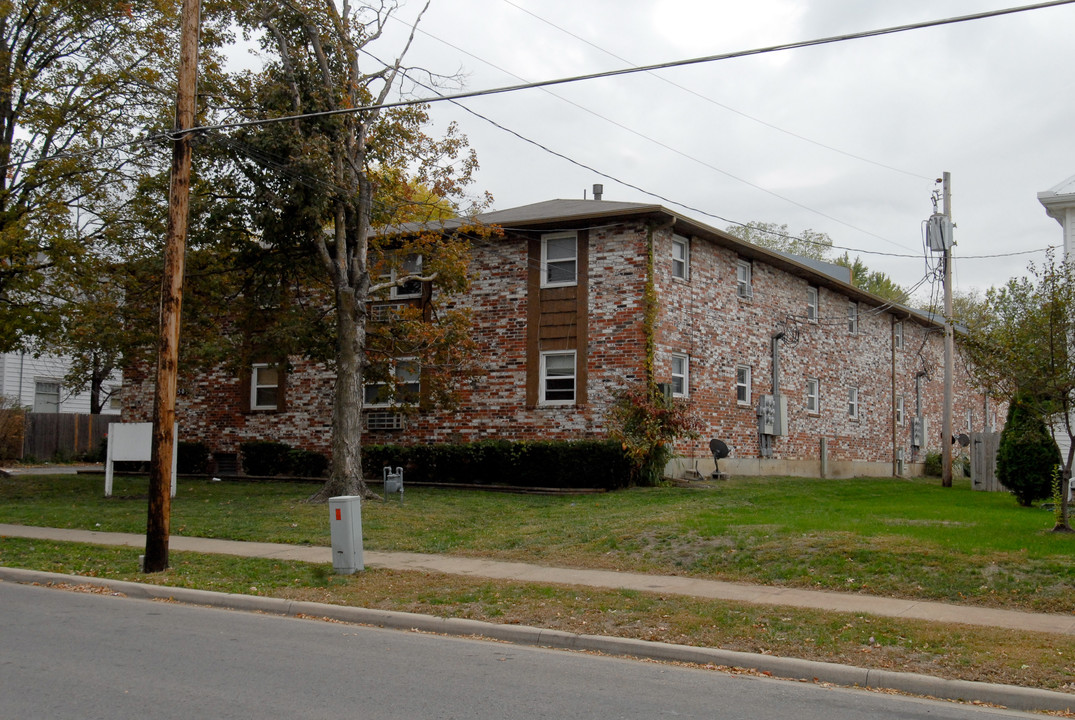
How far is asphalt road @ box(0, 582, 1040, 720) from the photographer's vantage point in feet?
21.3

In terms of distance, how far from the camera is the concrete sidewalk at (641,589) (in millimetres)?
7469

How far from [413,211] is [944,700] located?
1591 centimetres

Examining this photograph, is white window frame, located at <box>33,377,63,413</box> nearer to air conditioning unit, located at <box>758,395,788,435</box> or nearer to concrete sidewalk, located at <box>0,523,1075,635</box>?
concrete sidewalk, located at <box>0,523,1075,635</box>

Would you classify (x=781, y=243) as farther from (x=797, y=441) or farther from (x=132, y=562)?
(x=132, y=562)

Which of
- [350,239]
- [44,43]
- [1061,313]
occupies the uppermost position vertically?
[44,43]

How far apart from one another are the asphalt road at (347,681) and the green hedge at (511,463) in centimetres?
1261

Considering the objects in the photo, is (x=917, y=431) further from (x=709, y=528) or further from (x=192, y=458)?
(x=709, y=528)

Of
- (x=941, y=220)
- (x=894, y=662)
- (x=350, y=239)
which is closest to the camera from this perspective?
(x=894, y=662)

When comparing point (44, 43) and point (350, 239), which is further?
point (44, 43)

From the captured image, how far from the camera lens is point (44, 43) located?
22359mm

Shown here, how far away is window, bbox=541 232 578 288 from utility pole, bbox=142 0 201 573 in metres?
12.6

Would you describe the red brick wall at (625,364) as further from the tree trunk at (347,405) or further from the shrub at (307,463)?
the tree trunk at (347,405)

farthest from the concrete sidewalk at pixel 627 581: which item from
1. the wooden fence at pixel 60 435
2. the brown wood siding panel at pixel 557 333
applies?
the wooden fence at pixel 60 435

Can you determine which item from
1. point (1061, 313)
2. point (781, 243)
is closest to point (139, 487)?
point (1061, 313)
